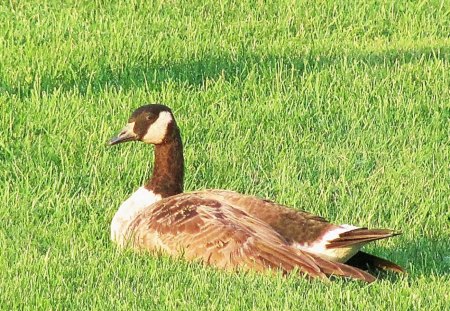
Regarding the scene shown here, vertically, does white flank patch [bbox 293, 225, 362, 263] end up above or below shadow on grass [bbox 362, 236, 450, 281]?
above

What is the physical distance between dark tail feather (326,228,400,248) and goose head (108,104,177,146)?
5.76 feet

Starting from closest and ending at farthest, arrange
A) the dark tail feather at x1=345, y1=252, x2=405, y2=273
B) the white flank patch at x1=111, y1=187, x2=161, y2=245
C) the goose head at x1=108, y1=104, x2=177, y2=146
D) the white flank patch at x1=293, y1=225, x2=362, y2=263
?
→ the dark tail feather at x1=345, y1=252, x2=405, y2=273 < the white flank patch at x1=293, y1=225, x2=362, y2=263 < the white flank patch at x1=111, y1=187, x2=161, y2=245 < the goose head at x1=108, y1=104, x2=177, y2=146

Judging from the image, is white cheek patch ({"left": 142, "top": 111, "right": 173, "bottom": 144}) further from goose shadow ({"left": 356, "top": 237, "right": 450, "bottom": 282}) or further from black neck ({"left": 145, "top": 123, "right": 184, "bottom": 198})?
goose shadow ({"left": 356, "top": 237, "right": 450, "bottom": 282})

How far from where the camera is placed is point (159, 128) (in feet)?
26.9

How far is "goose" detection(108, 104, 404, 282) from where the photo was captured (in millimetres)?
6805

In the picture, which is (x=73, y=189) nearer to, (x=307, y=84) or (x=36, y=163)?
(x=36, y=163)

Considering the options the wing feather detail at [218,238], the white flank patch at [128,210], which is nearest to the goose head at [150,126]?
the white flank patch at [128,210]

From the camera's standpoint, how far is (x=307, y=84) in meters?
11.2

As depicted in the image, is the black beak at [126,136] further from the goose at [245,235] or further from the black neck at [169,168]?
the goose at [245,235]

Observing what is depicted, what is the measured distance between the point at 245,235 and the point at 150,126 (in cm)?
156

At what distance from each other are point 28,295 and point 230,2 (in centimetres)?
859

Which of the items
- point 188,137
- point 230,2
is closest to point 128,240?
point 188,137

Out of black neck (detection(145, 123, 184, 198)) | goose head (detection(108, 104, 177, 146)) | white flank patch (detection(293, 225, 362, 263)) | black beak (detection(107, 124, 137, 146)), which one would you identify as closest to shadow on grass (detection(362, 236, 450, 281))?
white flank patch (detection(293, 225, 362, 263))

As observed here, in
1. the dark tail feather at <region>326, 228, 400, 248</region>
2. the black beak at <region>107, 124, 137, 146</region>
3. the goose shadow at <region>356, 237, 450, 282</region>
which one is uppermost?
the black beak at <region>107, 124, 137, 146</region>
